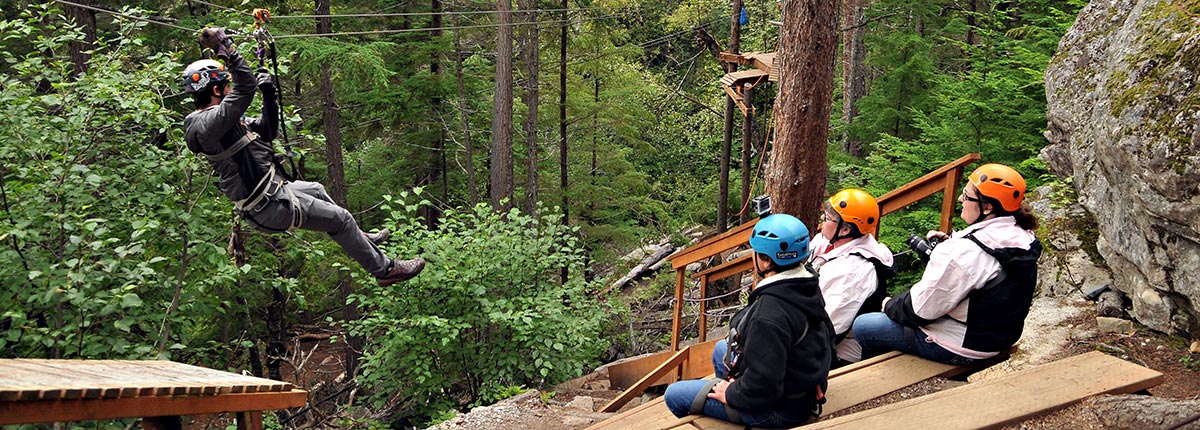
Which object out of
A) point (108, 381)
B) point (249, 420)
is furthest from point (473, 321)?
point (108, 381)

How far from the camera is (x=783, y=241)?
3.75 metres

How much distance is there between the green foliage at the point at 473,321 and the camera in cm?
930

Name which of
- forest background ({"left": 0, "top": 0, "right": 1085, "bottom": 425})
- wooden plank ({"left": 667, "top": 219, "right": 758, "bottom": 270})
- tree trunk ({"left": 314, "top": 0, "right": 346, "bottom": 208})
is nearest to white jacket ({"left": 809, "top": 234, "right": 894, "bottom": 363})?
wooden plank ({"left": 667, "top": 219, "right": 758, "bottom": 270})

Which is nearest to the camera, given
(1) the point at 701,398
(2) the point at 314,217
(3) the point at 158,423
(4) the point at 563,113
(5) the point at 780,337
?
(5) the point at 780,337

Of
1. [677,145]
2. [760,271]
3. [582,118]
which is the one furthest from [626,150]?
[760,271]

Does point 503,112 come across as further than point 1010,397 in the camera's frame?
Yes

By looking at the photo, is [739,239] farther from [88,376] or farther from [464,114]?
[464,114]

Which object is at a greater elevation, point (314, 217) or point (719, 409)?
point (314, 217)

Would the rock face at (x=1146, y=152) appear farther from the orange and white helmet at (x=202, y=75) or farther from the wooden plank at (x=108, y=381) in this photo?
the orange and white helmet at (x=202, y=75)

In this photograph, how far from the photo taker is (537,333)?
30.8ft

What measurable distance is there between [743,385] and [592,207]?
65.0 ft

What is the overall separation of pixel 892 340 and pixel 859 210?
35.2 inches

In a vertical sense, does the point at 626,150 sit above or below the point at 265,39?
below

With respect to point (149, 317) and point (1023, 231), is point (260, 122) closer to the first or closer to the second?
point (149, 317)
